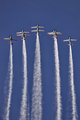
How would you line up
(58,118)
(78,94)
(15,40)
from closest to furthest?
(58,118)
(78,94)
(15,40)

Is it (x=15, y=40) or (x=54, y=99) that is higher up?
(x=15, y=40)

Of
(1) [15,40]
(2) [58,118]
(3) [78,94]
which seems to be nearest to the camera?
(2) [58,118]

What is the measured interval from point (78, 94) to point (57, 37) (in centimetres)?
943

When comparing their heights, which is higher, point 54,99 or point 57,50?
point 57,50

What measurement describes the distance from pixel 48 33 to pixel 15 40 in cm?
567

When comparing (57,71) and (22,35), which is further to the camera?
(22,35)

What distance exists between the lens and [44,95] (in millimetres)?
27250

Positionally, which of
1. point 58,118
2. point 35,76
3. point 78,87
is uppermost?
point 35,76

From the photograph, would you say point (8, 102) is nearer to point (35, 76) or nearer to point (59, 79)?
point (35, 76)

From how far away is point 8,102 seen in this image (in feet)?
86.6

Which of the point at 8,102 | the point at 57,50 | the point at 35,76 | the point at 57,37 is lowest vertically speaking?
the point at 8,102

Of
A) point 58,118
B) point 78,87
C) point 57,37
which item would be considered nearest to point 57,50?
point 57,37

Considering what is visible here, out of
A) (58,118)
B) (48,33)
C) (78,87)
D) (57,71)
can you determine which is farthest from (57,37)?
(58,118)

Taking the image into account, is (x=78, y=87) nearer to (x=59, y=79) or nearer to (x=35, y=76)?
(x=59, y=79)
